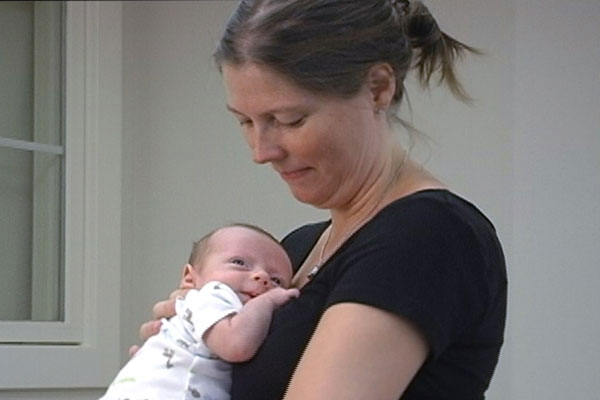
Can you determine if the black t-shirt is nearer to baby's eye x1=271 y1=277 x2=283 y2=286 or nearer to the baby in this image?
the baby

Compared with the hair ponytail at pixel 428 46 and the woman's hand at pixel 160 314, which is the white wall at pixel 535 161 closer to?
the hair ponytail at pixel 428 46

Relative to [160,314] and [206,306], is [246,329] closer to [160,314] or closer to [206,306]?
[206,306]

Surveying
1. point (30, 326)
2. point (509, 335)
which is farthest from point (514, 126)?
point (30, 326)

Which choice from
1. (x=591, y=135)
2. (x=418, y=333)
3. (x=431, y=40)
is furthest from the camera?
(x=591, y=135)

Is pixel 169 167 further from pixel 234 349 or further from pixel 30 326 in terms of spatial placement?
pixel 234 349

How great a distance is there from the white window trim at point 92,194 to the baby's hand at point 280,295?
1490 millimetres

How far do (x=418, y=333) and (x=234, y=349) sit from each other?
0.26m

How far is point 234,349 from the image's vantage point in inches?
58.1

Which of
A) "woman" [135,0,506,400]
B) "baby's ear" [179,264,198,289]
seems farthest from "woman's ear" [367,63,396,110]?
"baby's ear" [179,264,198,289]

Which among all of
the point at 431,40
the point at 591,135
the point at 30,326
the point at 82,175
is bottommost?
the point at 30,326

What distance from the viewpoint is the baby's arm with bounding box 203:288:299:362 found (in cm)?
147

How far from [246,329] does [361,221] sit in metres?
0.22

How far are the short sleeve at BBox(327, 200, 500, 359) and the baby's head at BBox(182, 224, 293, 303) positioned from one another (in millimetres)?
267

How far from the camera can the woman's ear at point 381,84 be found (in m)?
1.50
